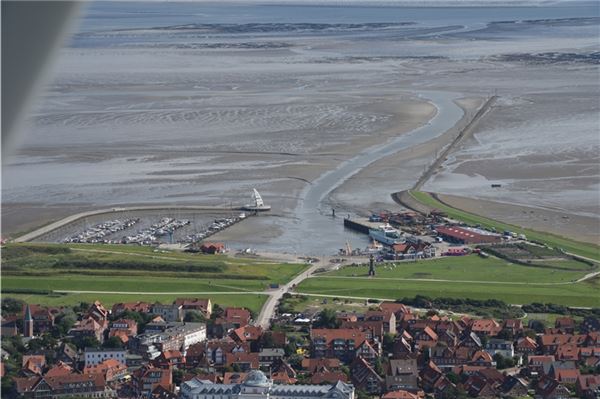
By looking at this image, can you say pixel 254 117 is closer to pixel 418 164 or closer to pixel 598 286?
pixel 418 164

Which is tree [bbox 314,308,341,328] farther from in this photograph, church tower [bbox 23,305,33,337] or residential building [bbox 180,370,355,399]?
church tower [bbox 23,305,33,337]

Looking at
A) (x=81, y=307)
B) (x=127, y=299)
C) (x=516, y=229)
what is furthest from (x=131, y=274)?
(x=516, y=229)

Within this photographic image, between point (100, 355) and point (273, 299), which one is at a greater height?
point (100, 355)

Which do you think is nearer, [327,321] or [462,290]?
[327,321]

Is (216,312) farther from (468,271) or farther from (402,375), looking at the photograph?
(468,271)

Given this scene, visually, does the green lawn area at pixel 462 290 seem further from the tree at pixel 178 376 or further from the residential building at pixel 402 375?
the tree at pixel 178 376

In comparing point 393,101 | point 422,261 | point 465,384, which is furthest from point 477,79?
point 465,384

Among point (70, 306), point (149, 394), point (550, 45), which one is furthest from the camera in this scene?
point (550, 45)
